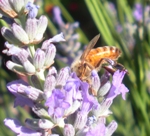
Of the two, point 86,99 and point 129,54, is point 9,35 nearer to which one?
point 86,99

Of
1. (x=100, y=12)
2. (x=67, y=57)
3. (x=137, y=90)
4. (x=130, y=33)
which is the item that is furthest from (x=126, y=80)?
(x=130, y=33)

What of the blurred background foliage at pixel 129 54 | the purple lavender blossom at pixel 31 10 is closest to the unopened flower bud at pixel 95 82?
the purple lavender blossom at pixel 31 10

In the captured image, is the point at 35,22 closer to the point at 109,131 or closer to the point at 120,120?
the point at 109,131

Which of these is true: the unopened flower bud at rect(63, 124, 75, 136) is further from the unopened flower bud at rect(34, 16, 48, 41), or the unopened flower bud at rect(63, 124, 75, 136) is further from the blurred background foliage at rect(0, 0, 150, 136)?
the blurred background foliage at rect(0, 0, 150, 136)

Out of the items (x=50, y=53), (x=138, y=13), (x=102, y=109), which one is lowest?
(x=138, y=13)

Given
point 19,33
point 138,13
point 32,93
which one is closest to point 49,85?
point 32,93

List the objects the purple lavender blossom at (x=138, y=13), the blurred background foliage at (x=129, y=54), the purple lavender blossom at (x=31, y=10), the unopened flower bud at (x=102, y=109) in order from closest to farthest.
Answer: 1. the purple lavender blossom at (x=31, y=10)
2. the unopened flower bud at (x=102, y=109)
3. the blurred background foliage at (x=129, y=54)
4. the purple lavender blossom at (x=138, y=13)

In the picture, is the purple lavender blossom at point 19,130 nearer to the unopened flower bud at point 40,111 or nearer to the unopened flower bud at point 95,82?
the unopened flower bud at point 40,111

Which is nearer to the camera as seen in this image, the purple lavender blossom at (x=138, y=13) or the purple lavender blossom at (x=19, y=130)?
the purple lavender blossom at (x=19, y=130)

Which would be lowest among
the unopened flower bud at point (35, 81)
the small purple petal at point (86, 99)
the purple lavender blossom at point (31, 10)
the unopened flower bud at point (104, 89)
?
the unopened flower bud at point (104, 89)
